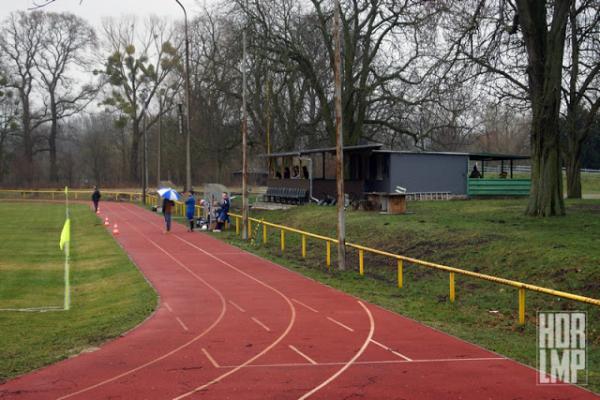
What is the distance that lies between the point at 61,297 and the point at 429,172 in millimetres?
23158

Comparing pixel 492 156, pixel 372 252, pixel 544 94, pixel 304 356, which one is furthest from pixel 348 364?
pixel 492 156

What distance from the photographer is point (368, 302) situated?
1536 centimetres

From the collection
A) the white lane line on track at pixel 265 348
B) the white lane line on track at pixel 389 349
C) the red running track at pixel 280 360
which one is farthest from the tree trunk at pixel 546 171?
the white lane line on track at pixel 389 349

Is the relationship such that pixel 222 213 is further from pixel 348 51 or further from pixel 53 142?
pixel 53 142

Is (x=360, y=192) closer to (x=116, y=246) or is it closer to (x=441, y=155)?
(x=441, y=155)

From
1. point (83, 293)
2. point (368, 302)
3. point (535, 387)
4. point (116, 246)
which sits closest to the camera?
point (535, 387)

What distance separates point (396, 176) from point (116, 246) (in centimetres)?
1505

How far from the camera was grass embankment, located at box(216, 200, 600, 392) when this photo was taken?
1288 cm

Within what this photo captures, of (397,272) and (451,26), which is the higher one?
(451,26)

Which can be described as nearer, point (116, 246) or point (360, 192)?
point (116, 246)

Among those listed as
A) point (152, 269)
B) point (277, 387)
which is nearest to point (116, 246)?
point (152, 269)

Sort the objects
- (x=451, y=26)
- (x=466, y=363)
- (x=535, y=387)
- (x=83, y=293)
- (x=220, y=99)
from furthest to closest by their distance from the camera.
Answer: (x=220, y=99)
(x=451, y=26)
(x=83, y=293)
(x=466, y=363)
(x=535, y=387)

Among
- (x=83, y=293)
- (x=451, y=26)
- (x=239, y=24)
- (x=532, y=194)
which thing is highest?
(x=239, y=24)

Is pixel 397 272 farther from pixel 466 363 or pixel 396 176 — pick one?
pixel 396 176
